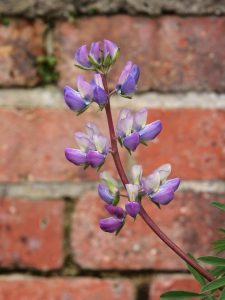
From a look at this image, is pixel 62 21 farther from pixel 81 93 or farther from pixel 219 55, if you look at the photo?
pixel 81 93

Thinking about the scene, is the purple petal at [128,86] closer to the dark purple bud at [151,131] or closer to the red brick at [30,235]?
the dark purple bud at [151,131]

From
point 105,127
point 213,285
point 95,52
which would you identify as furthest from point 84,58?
point 105,127

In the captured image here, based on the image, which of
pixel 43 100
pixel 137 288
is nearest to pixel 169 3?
pixel 43 100

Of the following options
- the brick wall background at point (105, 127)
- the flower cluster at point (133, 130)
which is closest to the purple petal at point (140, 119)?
the flower cluster at point (133, 130)

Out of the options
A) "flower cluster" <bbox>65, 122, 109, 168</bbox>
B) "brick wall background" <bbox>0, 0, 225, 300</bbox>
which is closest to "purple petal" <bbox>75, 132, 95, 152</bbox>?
"flower cluster" <bbox>65, 122, 109, 168</bbox>

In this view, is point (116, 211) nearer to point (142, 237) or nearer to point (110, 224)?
point (110, 224)
